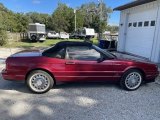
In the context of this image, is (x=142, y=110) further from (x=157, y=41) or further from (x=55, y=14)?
(x=55, y=14)

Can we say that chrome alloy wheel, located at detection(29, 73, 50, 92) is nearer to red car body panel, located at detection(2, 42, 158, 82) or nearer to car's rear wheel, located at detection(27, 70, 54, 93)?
car's rear wheel, located at detection(27, 70, 54, 93)

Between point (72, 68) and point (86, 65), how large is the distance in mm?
394

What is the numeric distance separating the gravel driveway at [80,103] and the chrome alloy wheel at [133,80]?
190 mm

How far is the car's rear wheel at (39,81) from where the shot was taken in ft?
17.0

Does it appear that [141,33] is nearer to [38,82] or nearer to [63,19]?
[38,82]

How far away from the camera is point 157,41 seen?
1027cm

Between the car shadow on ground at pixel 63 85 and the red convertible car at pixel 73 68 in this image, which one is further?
the car shadow on ground at pixel 63 85

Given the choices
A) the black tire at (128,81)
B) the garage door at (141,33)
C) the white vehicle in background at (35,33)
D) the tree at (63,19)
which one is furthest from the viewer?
the tree at (63,19)

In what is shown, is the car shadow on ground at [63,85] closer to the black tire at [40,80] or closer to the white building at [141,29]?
the black tire at [40,80]

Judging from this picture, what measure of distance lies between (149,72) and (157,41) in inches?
202

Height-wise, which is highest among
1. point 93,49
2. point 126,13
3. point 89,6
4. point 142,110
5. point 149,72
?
point 89,6

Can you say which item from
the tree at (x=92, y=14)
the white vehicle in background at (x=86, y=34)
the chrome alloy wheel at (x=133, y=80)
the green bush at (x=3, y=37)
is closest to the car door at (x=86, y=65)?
the chrome alloy wheel at (x=133, y=80)

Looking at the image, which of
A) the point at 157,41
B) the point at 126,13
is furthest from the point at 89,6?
the point at 157,41

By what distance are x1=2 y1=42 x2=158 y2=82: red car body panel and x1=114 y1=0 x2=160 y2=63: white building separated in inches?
209
